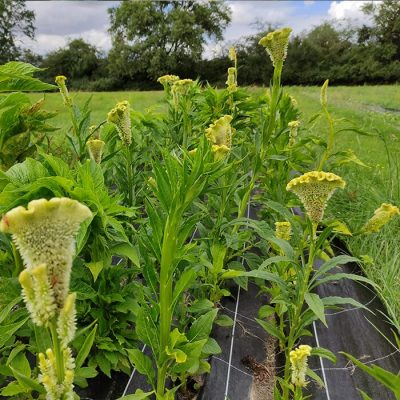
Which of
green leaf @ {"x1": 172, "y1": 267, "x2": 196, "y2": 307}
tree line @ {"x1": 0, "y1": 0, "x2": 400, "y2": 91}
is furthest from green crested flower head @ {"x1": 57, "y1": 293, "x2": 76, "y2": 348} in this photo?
tree line @ {"x1": 0, "y1": 0, "x2": 400, "y2": 91}

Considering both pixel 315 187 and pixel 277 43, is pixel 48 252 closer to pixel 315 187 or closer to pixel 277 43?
pixel 315 187

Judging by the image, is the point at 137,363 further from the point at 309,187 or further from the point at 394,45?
the point at 394,45

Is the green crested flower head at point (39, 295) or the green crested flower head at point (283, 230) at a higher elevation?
the green crested flower head at point (39, 295)

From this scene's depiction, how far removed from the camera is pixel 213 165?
1.50 m

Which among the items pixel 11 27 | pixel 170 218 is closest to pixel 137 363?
pixel 170 218

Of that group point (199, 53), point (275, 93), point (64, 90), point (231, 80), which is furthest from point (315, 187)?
point (199, 53)

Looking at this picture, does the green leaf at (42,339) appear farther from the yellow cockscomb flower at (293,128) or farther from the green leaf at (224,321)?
the yellow cockscomb flower at (293,128)

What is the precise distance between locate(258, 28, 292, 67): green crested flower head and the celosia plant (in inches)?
61.6

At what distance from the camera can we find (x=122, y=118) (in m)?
1.79

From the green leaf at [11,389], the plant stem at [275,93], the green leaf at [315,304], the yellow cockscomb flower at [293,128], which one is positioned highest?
the plant stem at [275,93]

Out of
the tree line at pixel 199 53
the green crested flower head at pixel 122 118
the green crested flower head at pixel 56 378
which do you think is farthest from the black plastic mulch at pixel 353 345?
the tree line at pixel 199 53

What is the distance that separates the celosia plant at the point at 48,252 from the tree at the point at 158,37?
34351mm

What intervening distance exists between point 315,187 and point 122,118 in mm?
878

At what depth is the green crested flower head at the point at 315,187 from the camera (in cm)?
126
